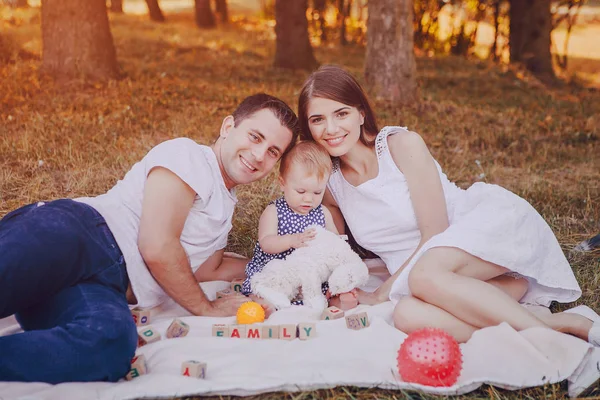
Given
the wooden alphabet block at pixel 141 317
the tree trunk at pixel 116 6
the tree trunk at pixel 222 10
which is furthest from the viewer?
the tree trunk at pixel 116 6

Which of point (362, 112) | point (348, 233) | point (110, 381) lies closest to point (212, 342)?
point (110, 381)

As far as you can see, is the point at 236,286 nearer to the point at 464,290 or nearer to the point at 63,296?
the point at 63,296

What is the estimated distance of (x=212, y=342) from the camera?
8.82ft

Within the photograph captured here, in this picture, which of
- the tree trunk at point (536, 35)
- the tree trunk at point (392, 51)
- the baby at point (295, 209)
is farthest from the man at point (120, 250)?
the tree trunk at point (536, 35)

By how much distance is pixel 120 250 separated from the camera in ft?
9.21

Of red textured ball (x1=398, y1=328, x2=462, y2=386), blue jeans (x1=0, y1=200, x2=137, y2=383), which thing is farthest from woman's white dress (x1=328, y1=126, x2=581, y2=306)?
blue jeans (x1=0, y1=200, x2=137, y2=383)

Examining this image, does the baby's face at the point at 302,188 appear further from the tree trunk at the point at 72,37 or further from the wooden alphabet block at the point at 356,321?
the tree trunk at the point at 72,37

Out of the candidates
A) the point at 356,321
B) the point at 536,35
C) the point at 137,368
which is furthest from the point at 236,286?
the point at 536,35

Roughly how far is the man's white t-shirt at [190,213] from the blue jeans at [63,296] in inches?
2.8

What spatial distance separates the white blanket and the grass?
0.21 ft

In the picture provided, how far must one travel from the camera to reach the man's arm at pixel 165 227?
2.74 m

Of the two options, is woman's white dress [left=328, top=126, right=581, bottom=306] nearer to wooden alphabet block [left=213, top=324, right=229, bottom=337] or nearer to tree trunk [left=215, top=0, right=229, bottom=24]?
wooden alphabet block [left=213, top=324, right=229, bottom=337]

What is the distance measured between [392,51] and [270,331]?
527cm

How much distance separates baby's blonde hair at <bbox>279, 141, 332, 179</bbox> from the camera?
3156 millimetres
